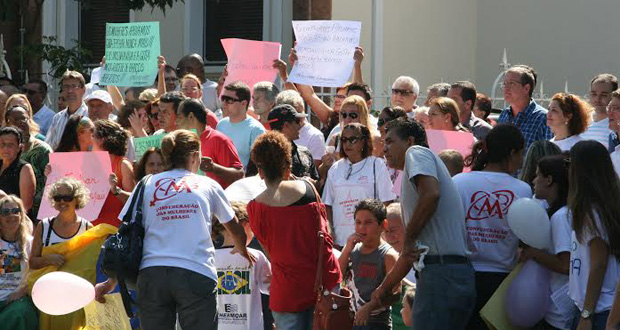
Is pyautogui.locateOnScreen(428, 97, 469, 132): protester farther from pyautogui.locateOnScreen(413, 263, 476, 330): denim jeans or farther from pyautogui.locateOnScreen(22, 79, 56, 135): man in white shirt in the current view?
pyautogui.locateOnScreen(22, 79, 56, 135): man in white shirt

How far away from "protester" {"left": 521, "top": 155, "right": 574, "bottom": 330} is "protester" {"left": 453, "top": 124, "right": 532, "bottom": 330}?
0.49 ft

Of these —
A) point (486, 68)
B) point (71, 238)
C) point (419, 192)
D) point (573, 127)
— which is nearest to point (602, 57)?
point (486, 68)

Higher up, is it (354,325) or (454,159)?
(454,159)

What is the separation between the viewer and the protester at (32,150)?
11.5 meters

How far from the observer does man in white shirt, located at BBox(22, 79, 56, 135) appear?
13570 millimetres

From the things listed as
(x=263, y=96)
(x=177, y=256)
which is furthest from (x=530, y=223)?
(x=263, y=96)

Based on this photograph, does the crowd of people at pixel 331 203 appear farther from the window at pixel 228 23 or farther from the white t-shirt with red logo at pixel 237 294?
the window at pixel 228 23

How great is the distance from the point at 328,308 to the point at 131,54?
17.6 ft

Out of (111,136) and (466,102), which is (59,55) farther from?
(466,102)

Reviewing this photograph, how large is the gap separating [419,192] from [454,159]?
1661 mm

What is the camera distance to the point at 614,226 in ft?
23.2

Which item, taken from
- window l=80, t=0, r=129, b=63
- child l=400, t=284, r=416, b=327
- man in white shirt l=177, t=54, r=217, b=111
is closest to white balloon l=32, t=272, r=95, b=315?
child l=400, t=284, r=416, b=327

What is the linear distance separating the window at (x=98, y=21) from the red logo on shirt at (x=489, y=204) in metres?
12.8

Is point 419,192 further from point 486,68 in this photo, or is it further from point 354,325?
point 486,68
